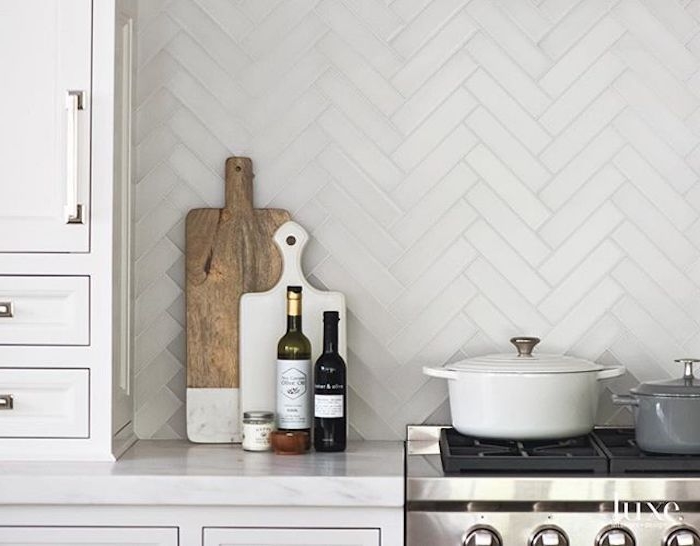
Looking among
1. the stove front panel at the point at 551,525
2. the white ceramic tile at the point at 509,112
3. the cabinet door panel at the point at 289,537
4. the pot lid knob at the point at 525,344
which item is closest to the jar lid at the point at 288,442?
the cabinet door panel at the point at 289,537

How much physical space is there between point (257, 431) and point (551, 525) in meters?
0.71

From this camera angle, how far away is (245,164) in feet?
9.21

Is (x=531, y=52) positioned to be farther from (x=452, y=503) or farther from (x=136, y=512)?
(x=136, y=512)

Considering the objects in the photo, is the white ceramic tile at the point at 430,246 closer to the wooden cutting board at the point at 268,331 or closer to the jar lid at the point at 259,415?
the wooden cutting board at the point at 268,331

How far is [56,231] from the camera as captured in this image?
2.51 meters

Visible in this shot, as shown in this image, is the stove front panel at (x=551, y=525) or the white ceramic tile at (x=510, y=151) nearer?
the stove front panel at (x=551, y=525)

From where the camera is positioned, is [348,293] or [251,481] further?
[348,293]

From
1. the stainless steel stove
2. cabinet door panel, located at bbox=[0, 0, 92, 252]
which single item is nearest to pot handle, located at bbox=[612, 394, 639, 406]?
the stainless steel stove

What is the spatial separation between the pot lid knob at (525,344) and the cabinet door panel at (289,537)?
0.57 meters

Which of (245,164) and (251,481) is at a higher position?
(245,164)

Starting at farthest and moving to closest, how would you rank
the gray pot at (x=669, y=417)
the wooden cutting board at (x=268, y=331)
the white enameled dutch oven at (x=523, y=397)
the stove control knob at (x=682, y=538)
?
the wooden cutting board at (x=268, y=331), the white enameled dutch oven at (x=523, y=397), the gray pot at (x=669, y=417), the stove control knob at (x=682, y=538)

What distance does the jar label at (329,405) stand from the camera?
260 cm

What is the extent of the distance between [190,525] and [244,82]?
1.11 m

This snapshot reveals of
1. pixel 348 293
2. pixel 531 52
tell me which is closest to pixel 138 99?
pixel 348 293
